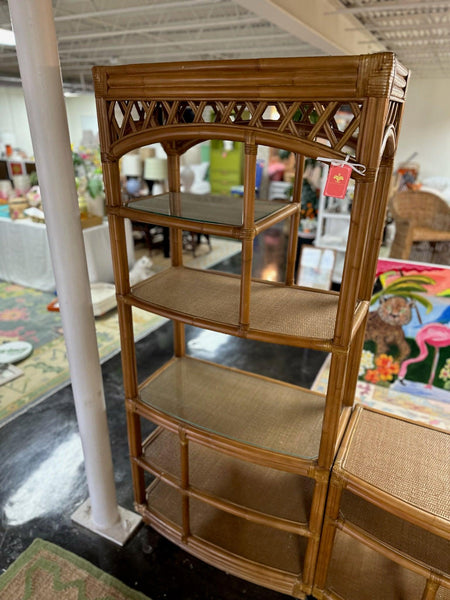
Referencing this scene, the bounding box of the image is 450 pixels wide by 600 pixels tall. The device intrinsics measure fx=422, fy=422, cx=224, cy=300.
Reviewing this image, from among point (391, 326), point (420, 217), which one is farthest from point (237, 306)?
point (420, 217)

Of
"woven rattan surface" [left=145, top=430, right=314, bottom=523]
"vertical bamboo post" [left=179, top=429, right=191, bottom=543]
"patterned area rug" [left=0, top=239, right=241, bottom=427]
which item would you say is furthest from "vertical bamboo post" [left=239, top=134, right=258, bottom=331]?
"patterned area rug" [left=0, top=239, right=241, bottom=427]

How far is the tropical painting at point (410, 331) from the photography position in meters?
3.00

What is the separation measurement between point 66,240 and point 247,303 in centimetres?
76

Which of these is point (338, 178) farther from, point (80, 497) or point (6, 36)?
point (6, 36)

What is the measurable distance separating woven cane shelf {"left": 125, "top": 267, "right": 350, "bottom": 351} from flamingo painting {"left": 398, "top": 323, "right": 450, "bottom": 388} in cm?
163

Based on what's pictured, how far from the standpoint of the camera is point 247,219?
1.27 metres

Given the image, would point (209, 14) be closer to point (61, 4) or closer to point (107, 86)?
point (61, 4)

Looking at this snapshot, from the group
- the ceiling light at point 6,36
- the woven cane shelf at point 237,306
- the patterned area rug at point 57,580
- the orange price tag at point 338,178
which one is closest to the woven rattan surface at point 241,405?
the woven cane shelf at point 237,306

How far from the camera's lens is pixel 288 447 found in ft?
5.45

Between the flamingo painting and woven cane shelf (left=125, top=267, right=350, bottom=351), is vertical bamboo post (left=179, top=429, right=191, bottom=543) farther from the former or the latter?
the flamingo painting

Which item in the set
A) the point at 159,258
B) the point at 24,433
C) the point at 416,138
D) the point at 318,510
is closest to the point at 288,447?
the point at 318,510

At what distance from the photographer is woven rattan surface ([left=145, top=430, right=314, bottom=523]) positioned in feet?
5.99

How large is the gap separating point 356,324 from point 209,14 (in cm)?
332

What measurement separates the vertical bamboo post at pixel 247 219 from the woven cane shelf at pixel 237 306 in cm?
8
